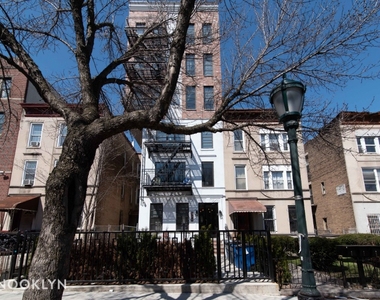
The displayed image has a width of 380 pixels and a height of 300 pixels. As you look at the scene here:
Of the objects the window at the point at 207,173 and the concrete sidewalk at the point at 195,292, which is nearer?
the concrete sidewalk at the point at 195,292

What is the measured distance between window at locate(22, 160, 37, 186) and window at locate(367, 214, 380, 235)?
86.6 feet

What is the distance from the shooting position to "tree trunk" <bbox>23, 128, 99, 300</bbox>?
327 cm

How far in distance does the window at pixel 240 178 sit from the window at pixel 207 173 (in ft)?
6.49

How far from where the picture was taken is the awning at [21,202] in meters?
17.2

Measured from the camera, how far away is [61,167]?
368 cm

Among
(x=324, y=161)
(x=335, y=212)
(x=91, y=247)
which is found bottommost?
(x=91, y=247)

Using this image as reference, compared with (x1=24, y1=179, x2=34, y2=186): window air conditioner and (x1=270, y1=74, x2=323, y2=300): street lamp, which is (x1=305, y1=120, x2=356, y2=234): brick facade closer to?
(x1=270, y1=74, x2=323, y2=300): street lamp

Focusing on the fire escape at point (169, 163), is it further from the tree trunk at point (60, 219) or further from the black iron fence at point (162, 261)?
the tree trunk at point (60, 219)

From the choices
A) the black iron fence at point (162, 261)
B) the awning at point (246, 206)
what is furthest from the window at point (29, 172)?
the awning at point (246, 206)

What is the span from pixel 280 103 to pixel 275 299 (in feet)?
15.5

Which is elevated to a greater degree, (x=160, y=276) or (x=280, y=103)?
(x=280, y=103)

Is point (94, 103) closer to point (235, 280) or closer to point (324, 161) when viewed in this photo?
point (235, 280)

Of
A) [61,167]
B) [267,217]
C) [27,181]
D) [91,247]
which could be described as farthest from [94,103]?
[27,181]

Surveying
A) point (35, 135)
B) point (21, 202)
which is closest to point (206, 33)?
point (21, 202)
